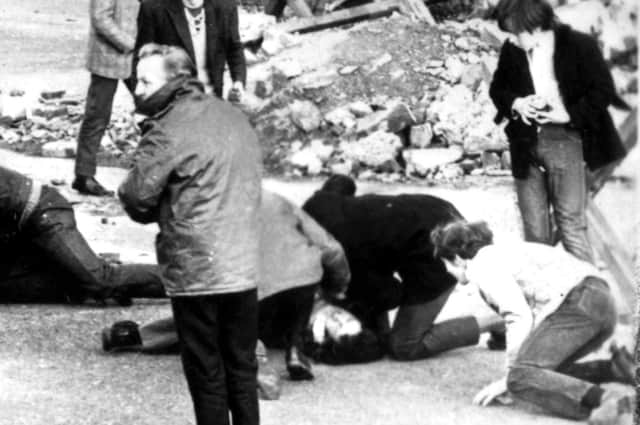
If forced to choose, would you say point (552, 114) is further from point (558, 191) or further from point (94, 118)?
point (94, 118)

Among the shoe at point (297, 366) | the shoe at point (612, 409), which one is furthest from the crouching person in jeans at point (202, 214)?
the shoe at point (612, 409)

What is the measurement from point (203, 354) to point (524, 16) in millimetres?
1575

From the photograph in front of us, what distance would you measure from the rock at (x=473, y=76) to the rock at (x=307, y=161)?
0.58 meters

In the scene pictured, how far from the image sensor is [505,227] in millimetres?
6410

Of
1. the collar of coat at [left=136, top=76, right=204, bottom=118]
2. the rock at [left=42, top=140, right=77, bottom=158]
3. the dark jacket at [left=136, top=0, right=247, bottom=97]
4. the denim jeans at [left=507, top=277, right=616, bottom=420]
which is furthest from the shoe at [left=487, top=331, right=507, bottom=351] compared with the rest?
the rock at [left=42, top=140, right=77, bottom=158]

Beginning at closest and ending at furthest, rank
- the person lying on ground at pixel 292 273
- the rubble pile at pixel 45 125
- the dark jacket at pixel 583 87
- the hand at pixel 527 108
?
the dark jacket at pixel 583 87 → the hand at pixel 527 108 → the person lying on ground at pixel 292 273 → the rubble pile at pixel 45 125

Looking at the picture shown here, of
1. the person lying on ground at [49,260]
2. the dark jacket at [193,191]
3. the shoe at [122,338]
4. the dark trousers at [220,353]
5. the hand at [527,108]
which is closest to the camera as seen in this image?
the dark jacket at [193,191]

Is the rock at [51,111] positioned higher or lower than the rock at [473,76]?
lower

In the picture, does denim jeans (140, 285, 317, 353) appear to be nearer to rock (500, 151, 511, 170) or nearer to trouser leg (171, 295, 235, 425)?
trouser leg (171, 295, 235, 425)

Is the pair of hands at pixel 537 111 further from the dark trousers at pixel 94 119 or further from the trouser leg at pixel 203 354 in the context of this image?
the dark trousers at pixel 94 119

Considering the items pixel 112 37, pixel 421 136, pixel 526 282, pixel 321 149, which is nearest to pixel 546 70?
pixel 421 136

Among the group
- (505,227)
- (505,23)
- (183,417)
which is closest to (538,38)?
(505,23)

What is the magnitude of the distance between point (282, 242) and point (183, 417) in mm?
729

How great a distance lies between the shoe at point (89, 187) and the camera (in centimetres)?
662
